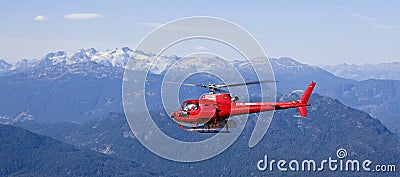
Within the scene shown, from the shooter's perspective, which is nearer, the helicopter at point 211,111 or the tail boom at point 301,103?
the helicopter at point 211,111

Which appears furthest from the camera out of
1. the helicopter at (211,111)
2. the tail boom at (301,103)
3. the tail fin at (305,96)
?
the tail fin at (305,96)

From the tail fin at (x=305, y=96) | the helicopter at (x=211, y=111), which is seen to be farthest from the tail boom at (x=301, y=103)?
the helicopter at (x=211, y=111)

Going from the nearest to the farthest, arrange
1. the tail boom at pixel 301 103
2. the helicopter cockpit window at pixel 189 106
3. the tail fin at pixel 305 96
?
the helicopter cockpit window at pixel 189 106 → the tail boom at pixel 301 103 → the tail fin at pixel 305 96

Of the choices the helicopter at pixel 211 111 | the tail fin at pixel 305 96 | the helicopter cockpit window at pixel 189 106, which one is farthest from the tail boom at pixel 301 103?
the helicopter cockpit window at pixel 189 106

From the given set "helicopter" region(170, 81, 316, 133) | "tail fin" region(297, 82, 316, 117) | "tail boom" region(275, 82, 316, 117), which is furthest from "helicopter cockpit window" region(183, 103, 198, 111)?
"tail fin" region(297, 82, 316, 117)

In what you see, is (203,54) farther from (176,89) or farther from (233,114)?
(233,114)

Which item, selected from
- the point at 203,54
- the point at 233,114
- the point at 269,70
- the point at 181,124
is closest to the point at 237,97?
the point at 233,114

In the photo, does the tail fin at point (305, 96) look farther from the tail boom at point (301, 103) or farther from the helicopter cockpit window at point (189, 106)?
the helicopter cockpit window at point (189, 106)

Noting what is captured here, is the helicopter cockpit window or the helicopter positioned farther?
the helicopter cockpit window

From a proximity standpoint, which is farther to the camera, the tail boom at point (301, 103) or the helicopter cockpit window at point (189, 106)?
the tail boom at point (301, 103)

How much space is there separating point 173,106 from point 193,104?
2998 millimetres

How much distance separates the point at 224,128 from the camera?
89312mm

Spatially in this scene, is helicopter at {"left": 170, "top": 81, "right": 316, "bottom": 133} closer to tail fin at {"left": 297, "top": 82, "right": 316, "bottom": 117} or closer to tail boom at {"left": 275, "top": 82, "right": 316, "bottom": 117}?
tail boom at {"left": 275, "top": 82, "right": 316, "bottom": 117}

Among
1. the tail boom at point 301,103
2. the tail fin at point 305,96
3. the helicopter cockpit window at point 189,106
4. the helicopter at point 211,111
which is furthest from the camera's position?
the tail fin at point 305,96
